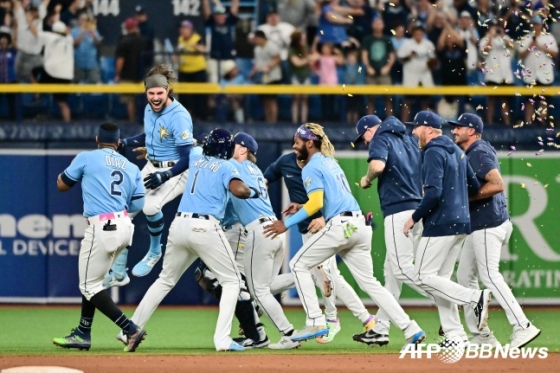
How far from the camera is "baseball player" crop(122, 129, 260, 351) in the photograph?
10.3 m

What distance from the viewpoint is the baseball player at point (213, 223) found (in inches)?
405

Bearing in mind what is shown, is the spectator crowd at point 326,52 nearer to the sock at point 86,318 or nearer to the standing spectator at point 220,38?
the standing spectator at point 220,38

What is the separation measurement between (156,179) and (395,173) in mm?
2376

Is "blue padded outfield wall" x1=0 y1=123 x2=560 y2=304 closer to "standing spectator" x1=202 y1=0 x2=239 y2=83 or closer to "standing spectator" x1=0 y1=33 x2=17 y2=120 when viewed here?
"standing spectator" x1=0 y1=33 x2=17 y2=120

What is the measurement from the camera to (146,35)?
16359 millimetres

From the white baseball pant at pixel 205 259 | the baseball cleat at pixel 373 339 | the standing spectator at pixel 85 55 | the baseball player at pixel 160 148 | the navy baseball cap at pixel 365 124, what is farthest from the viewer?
the standing spectator at pixel 85 55

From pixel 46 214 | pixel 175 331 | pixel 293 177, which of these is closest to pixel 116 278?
pixel 175 331

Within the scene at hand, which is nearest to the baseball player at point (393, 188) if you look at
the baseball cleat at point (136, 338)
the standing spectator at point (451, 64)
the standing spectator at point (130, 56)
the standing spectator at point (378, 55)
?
the baseball cleat at point (136, 338)

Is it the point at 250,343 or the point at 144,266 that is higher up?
the point at 144,266

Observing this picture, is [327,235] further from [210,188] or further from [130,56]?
[130,56]

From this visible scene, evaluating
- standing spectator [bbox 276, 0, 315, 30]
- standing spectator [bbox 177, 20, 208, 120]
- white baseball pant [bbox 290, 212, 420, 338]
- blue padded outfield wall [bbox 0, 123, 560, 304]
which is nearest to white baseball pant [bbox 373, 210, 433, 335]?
white baseball pant [bbox 290, 212, 420, 338]

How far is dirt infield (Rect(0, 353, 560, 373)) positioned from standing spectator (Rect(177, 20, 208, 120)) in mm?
5947

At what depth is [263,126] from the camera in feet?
50.4

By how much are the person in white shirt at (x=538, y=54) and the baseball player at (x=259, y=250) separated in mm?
5797
